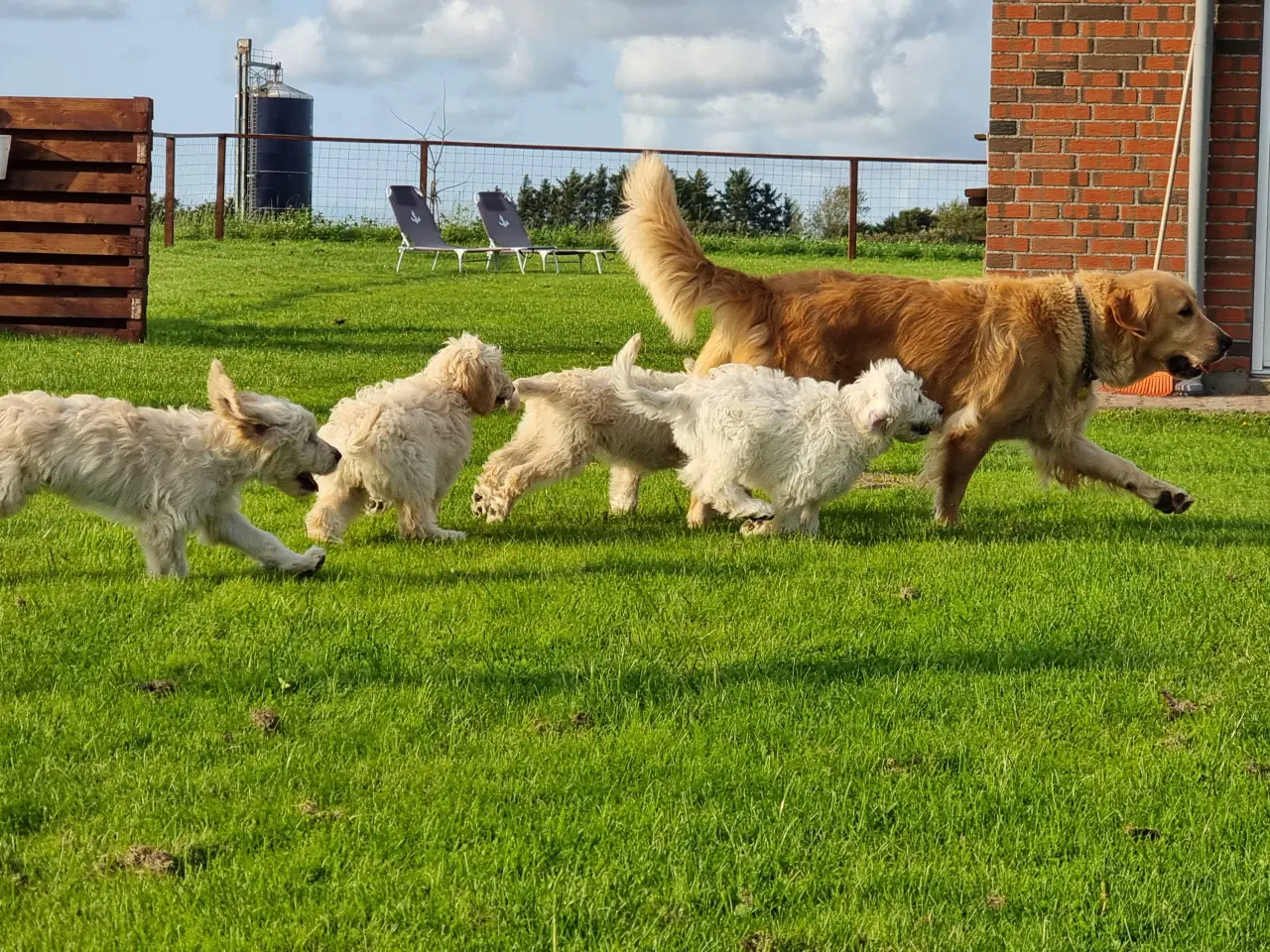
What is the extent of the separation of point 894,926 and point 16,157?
1363 cm

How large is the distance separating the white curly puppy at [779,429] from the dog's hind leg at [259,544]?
5.91 ft

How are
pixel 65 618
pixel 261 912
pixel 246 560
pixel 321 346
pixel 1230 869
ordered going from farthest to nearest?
1. pixel 321 346
2. pixel 246 560
3. pixel 65 618
4. pixel 1230 869
5. pixel 261 912

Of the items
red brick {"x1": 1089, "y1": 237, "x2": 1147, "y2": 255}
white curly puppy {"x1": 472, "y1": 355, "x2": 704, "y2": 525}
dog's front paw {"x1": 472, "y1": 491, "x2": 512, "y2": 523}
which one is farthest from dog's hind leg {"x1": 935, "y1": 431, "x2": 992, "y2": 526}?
red brick {"x1": 1089, "y1": 237, "x2": 1147, "y2": 255}

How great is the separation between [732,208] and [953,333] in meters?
22.1

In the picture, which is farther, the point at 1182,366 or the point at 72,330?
the point at 72,330

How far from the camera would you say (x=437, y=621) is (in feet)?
17.3

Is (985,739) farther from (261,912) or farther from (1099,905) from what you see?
(261,912)

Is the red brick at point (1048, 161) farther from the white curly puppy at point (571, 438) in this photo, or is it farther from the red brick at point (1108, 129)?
the white curly puppy at point (571, 438)

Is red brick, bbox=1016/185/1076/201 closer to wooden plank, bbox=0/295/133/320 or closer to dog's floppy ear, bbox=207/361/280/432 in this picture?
wooden plank, bbox=0/295/133/320

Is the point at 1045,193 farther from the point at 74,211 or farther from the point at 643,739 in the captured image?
the point at 643,739

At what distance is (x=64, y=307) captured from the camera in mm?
14281

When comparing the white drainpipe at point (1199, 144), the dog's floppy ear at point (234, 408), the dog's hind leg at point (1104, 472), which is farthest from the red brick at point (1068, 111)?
the dog's floppy ear at point (234, 408)

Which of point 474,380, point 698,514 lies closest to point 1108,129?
point 698,514

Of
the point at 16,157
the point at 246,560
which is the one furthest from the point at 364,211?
the point at 246,560
